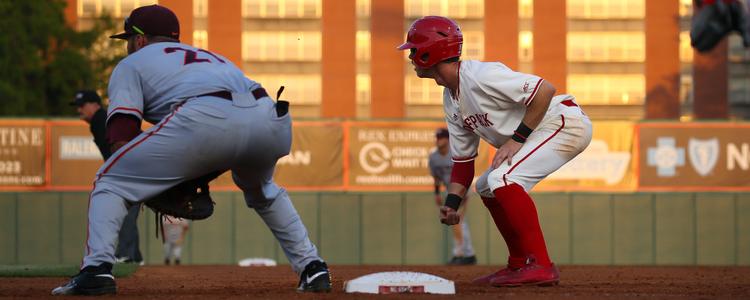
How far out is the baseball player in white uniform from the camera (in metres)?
7.51

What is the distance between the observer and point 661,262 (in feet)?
66.1

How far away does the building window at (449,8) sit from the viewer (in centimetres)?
5184

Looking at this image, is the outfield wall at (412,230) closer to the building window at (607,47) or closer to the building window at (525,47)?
the building window at (525,47)

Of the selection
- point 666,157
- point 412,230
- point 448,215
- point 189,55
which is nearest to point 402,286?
point 448,215

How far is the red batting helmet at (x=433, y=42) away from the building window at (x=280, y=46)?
146ft

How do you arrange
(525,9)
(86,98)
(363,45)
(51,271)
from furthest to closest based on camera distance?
(363,45) → (525,9) → (86,98) → (51,271)

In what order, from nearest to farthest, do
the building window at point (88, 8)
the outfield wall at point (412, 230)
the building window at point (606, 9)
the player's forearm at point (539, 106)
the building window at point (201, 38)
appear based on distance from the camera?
the player's forearm at point (539, 106) → the outfield wall at point (412, 230) → the building window at point (201, 38) → the building window at point (606, 9) → the building window at point (88, 8)

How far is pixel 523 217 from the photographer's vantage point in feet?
25.0

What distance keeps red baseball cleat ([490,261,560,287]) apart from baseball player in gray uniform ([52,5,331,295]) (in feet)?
6.16

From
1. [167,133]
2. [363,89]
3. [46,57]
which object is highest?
[46,57]

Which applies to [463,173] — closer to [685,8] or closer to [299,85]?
[299,85]

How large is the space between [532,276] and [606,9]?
155 ft

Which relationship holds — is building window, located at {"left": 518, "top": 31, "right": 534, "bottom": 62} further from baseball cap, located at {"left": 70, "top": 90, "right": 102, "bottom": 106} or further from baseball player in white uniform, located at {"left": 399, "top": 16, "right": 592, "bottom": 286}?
baseball player in white uniform, located at {"left": 399, "top": 16, "right": 592, "bottom": 286}

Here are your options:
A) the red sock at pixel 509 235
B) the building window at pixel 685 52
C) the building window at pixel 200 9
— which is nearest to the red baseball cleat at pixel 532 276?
the red sock at pixel 509 235
